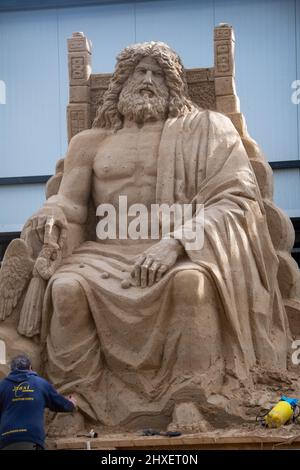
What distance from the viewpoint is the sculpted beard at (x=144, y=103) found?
614 inches

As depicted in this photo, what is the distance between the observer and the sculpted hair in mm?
15625

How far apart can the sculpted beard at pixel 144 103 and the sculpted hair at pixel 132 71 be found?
0.07m

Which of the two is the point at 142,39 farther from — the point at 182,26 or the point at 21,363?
the point at 21,363

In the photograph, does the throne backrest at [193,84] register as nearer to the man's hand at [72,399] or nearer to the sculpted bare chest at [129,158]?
the sculpted bare chest at [129,158]

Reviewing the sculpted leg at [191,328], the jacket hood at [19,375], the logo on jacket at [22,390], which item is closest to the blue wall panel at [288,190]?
the sculpted leg at [191,328]

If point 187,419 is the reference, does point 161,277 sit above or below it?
above

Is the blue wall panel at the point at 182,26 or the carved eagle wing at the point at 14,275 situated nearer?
the carved eagle wing at the point at 14,275

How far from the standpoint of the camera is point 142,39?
21.0 meters

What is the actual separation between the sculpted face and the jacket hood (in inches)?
120

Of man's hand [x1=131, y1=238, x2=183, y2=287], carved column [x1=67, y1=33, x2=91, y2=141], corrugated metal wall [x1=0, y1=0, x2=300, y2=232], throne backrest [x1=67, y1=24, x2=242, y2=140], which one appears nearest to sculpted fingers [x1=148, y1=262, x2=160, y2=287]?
man's hand [x1=131, y1=238, x2=183, y2=287]

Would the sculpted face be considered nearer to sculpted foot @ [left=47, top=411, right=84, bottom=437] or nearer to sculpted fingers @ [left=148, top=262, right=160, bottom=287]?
sculpted fingers @ [left=148, top=262, right=160, bottom=287]

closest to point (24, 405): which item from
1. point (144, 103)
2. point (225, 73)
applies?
point (144, 103)

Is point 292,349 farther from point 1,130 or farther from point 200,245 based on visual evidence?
point 1,130

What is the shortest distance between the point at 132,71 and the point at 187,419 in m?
3.30
